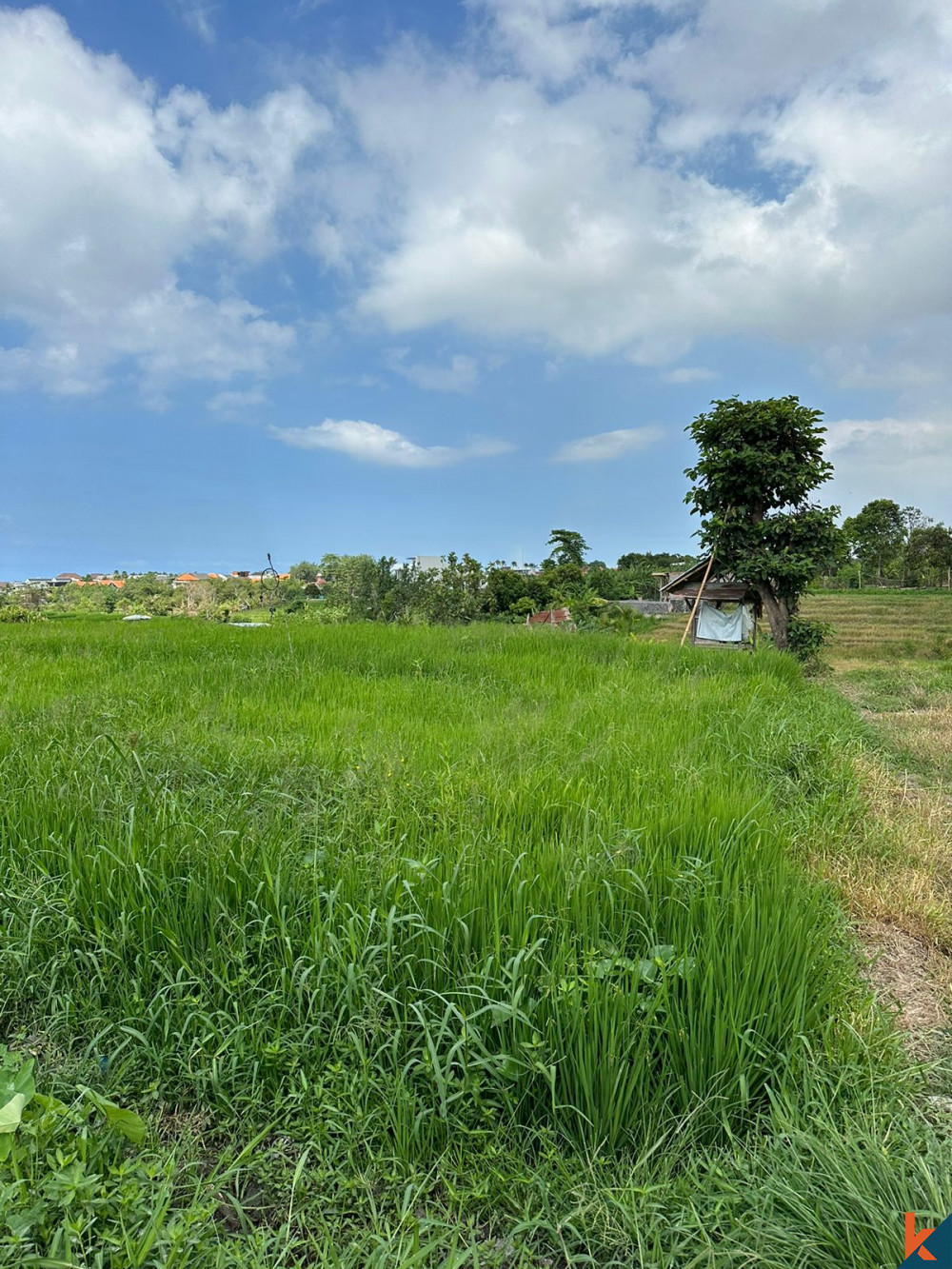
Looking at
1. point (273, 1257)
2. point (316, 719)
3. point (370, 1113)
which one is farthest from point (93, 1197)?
point (316, 719)

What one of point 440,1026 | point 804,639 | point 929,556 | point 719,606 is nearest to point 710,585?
point 719,606

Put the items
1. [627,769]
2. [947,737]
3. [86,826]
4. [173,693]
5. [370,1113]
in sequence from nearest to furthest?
[370,1113] < [86,826] < [627,769] < [173,693] < [947,737]

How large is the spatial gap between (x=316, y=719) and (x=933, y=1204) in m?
3.52

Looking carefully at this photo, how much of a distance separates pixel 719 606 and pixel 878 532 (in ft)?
139

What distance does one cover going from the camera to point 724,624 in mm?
14539

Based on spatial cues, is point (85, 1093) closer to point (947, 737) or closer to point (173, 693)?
point (173, 693)

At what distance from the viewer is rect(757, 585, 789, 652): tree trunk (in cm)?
1367

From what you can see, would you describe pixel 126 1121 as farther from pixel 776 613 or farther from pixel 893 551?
pixel 893 551

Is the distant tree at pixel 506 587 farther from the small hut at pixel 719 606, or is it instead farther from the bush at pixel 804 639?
the bush at pixel 804 639

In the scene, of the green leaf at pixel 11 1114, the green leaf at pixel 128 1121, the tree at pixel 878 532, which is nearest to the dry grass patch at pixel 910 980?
the green leaf at pixel 128 1121

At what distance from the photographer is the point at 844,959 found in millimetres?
2051

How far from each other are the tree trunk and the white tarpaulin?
565 mm

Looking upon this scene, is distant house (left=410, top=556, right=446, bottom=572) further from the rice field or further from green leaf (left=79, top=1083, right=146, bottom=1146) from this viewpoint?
green leaf (left=79, top=1083, right=146, bottom=1146)

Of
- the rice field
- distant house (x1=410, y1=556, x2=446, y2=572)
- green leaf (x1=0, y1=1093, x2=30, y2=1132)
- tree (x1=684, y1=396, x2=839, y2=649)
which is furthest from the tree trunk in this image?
distant house (x1=410, y1=556, x2=446, y2=572)
